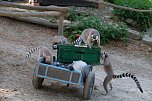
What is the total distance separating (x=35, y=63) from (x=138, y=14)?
4968mm

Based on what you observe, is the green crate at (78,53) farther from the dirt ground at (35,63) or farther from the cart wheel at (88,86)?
the dirt ground at (35,63)

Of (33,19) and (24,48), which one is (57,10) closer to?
(24,48)

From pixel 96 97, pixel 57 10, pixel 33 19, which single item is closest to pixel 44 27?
pixel 33 19

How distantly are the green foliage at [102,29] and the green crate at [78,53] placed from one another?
4.06 meters

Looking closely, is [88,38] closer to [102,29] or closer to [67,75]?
[67,75]

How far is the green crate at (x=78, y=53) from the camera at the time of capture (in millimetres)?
5309

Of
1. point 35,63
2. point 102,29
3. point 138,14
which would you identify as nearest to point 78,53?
point 35,63

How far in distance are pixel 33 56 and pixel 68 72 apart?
2551mm

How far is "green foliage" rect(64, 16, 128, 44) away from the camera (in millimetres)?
9586

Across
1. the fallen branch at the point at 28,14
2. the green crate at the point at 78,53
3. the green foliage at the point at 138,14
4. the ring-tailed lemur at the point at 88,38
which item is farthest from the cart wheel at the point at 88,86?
the green foliage at the point at 138,14

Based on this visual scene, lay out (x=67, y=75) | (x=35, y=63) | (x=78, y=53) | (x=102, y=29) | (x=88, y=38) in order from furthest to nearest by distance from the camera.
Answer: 1. (x=102, y=29)
2. (x=35, y=63)
3. (x=88, y=38)
4. (x=78, y=53)
5. (x=67, y=75)

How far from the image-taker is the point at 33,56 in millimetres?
7305

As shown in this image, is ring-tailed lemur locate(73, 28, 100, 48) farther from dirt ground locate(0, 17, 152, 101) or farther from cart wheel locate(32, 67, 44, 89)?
cart wheel locate(32, 67, 44, 89)

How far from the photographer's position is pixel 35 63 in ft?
22.1
